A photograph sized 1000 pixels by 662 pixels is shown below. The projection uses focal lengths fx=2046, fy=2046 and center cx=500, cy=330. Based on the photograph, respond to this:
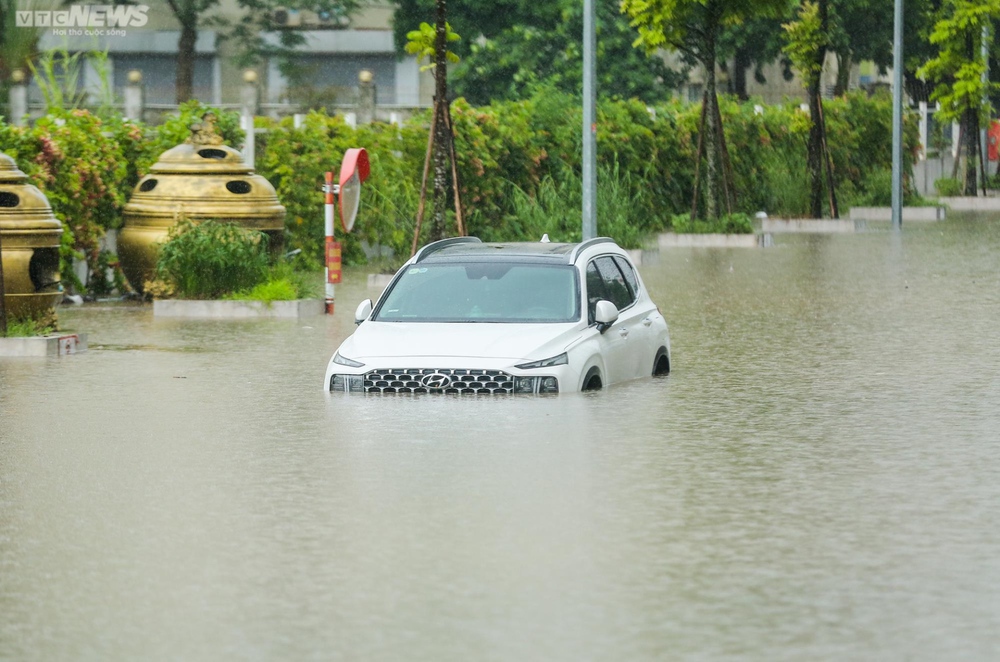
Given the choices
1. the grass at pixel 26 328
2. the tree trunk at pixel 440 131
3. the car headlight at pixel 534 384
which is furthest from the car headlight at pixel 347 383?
the tree trunk at pixel 440 131

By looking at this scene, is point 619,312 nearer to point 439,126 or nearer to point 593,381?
point 593,381

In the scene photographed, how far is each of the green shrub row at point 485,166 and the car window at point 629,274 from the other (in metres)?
10.0

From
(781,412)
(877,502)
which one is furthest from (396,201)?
(877,502)

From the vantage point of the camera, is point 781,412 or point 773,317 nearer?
point 781,412

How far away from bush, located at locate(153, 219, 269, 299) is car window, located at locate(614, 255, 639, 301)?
7.92 metres

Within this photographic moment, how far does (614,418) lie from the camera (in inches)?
533

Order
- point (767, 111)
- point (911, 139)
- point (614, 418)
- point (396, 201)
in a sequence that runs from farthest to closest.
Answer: point (911, 139), point (767, 111), point (396, 201), point (614, 418)

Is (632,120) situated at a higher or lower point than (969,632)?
higher

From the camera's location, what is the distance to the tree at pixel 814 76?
43.1 meters

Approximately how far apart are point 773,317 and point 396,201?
398 inches

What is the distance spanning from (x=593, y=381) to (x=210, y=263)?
30.4 ft

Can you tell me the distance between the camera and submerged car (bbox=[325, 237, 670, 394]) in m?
14.2

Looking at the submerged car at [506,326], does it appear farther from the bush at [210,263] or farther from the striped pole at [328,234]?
the bush at [210,263]

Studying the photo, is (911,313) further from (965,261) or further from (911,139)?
(911,139)
